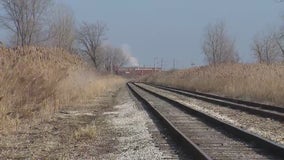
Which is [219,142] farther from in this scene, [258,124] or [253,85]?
[253,85]

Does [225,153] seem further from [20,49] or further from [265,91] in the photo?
[265,91]

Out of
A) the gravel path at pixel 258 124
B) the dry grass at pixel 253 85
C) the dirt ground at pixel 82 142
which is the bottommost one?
the dirt ground at pixel 82 142

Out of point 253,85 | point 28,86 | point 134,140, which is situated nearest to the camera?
point 134,140

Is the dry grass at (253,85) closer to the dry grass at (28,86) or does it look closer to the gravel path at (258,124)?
the gravel path at (258,124)

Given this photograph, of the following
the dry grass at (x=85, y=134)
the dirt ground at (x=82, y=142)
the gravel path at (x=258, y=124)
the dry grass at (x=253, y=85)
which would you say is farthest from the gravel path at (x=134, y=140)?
the dry grass at (x=253, y=85)

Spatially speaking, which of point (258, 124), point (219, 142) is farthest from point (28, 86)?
point (219, 142)

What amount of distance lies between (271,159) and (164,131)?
208 inches

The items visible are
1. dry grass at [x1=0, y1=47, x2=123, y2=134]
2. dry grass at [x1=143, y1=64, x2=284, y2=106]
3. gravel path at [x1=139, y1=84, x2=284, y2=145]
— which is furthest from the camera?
dry grass at [x1=143, y1=64, x2=284, y2=106]

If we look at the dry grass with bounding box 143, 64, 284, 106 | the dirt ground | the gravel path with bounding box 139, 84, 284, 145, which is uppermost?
the dry grass with bounding box 143, 64, 284, 106

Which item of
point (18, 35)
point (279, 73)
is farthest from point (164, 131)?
point (18, 35)

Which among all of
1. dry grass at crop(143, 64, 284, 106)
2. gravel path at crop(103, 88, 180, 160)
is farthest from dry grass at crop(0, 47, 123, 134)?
dry grass at crop(143, 64, 284, 106)

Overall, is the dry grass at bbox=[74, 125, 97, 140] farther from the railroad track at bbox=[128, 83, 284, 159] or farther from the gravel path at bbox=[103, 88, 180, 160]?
the railroad track at bbox=[128, 83, 284, 159]

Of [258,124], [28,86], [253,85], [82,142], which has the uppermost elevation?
[28,86]

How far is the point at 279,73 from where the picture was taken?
3161 cm
